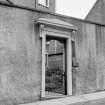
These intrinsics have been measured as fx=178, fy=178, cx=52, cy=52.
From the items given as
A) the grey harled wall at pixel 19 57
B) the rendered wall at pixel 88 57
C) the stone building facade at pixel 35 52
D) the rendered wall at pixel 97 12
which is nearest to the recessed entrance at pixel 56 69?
the stone building facade at pixel 35 52

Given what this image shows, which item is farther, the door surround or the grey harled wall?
the door surround

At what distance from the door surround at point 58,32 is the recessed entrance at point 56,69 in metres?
0.23

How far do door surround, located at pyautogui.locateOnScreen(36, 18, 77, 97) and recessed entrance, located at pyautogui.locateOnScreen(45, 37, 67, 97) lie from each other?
0.23m

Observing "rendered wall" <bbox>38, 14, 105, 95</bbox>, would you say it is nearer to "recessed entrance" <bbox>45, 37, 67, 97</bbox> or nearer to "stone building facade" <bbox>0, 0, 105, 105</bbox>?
"stone building facade" <bbox>0, 0, 105, 105</bbox>

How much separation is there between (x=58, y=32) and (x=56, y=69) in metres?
1.78

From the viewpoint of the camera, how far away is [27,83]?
21.2 feet

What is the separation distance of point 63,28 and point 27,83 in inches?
105

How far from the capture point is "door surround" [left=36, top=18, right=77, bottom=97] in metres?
6.79

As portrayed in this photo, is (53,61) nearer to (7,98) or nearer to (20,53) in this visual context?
(20,53)

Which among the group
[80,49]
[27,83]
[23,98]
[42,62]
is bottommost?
[23,98]

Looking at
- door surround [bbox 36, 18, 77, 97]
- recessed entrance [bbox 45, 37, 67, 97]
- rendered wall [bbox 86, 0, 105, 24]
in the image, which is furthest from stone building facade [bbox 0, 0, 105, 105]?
rendered wall [bbox 86, 0, 105, 24]

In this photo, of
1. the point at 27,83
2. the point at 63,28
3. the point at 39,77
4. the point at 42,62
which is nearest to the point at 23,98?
the point at 27,83

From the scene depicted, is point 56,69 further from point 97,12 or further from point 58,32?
point 97,12

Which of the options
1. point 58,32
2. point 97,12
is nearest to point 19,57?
point 58,32
